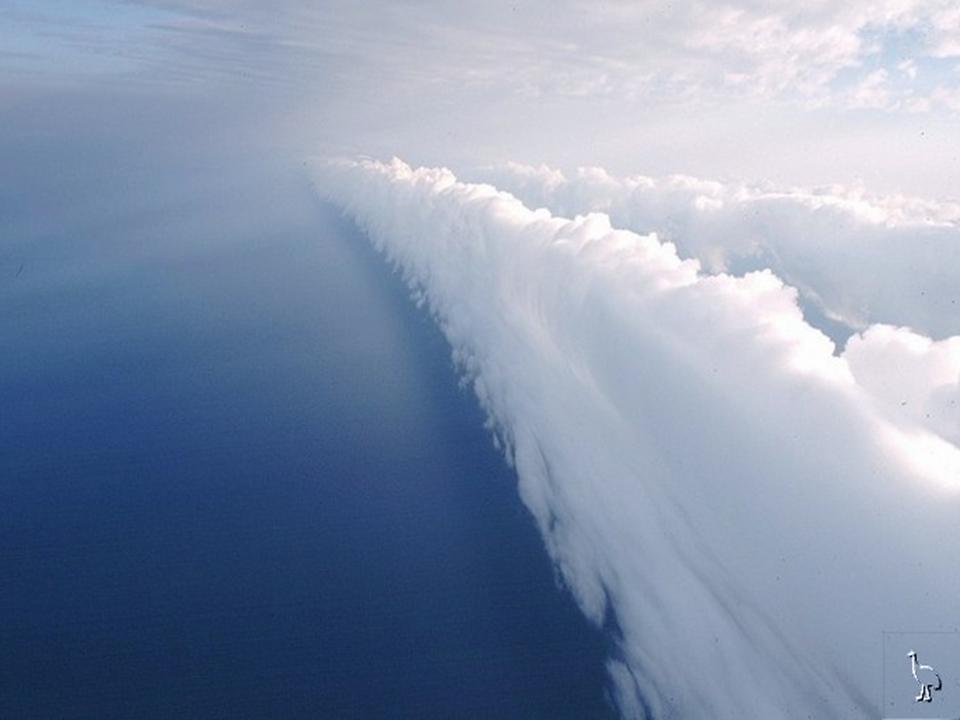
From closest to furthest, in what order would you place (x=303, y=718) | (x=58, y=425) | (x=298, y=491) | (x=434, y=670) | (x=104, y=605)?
1. (x=303, y=718)
2. (x=434, y=670)
3. (x=104, y=605)
4. (x=298, y=491)
5. (x=58, y=425)

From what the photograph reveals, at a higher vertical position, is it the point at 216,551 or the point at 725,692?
the point at 725,692

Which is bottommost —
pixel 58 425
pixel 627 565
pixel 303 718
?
pixel 58 425

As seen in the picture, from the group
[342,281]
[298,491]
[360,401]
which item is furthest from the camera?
[342,281]

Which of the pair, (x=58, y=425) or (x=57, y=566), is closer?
(x=57, y=566)

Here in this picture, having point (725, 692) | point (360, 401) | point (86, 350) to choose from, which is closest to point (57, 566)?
point (360, 401)

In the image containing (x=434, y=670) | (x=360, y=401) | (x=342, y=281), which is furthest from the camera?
(x=342, y=281)

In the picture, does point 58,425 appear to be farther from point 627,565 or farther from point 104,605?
point 627,565

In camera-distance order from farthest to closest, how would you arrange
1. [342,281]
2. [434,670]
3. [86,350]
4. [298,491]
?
1. [342,281]
2. [86,350]
3. [298,491]
4. [434,670]

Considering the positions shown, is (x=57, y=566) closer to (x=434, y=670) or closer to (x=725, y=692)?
(x=434, y=670)

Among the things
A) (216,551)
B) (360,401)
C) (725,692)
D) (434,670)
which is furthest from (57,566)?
(725,692)
